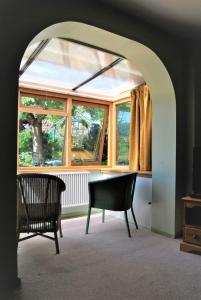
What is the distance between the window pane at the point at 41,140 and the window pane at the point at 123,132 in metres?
1.18

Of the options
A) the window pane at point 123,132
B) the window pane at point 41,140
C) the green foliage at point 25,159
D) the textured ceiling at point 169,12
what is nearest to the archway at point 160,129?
the textured ceiling at point 169,12

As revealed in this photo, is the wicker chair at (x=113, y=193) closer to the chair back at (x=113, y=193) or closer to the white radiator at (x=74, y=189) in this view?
the chair back at (x=113, y=193)

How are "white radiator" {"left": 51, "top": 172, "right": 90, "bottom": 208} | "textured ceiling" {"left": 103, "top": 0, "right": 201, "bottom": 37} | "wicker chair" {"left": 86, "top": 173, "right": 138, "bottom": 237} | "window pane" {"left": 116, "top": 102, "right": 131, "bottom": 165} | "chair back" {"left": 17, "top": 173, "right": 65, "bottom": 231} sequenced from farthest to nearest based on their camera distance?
"window pane" {"left": 116, "top": 102, "right": 131, "bottom": 165} < "white radiator" {"left": 51, "top": 172, "right": 90, "bottom": 208} < "wicker chair" {"left": 86, "top": 173, "right": 138, "bottom": 237} < "chair back" {"left": 17, "top": 173, "right": 65, "bottom": 231} < "textured ceiling" {"left": 103, "top": 0, "right": 201, "bottom": 37}

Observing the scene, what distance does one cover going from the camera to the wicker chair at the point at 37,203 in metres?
2.66

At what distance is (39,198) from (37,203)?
6 cm

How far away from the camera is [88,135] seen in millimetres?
5184

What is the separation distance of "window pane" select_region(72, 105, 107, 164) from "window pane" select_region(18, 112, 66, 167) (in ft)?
0.92

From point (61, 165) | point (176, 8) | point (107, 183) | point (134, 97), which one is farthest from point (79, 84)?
point (176, 8)

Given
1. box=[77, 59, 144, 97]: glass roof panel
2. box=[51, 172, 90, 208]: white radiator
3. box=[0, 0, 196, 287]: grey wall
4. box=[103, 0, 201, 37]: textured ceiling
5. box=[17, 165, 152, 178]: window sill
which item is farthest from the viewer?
box=[51, 172, 90, 208]: white radiator

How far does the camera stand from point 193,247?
274 cm

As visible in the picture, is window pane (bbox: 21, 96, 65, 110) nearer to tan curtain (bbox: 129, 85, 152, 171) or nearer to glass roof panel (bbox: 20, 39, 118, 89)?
glass roof panel (bbox: 20, 39, 118, 89)

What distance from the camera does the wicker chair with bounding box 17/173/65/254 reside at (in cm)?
266

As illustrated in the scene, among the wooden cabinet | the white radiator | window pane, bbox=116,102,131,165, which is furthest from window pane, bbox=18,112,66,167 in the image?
the wooden cabinet

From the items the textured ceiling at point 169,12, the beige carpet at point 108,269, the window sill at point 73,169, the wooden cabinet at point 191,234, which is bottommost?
the beige carpet at point 108,269
